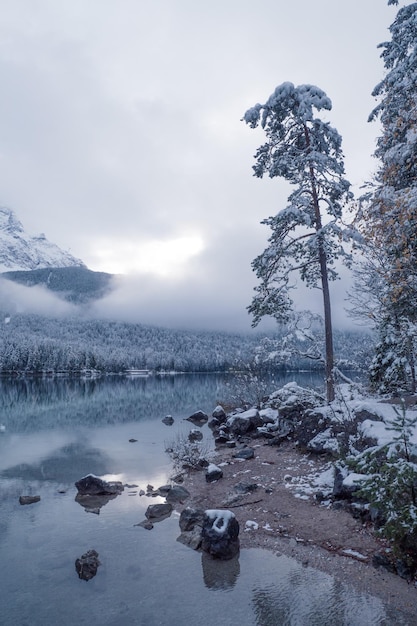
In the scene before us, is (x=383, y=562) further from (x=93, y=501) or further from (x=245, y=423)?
(x=245, y=423)

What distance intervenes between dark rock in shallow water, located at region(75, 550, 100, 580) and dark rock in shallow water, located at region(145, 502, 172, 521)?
322cm

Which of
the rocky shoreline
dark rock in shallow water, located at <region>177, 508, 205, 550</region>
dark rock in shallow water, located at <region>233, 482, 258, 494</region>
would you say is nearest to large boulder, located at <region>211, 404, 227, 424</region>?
the rocky shoreline

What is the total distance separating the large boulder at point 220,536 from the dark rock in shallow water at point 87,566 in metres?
2.57

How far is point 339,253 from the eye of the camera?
669 inches

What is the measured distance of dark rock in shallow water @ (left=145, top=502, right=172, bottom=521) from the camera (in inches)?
483

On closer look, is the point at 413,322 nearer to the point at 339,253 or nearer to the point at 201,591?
the point at 339,253

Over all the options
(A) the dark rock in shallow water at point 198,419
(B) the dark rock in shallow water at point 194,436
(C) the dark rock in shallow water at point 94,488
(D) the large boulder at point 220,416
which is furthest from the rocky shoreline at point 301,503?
(A) the dark rock in shallow water at point 198,419

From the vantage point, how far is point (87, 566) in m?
8.84

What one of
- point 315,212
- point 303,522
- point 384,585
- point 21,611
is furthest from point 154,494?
point 315,212

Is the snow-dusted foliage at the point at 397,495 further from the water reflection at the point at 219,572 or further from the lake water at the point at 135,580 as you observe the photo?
the water reflection at the point at 219,572

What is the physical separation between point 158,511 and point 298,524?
4.44 metres

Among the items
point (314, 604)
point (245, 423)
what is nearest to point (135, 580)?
point (314, 604)

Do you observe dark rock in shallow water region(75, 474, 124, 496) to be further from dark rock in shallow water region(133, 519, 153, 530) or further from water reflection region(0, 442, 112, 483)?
dark rock in shallow water region(133, 519, 153, 530)

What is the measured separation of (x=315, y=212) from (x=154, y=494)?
13.6 m
